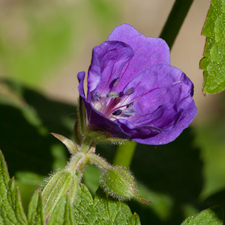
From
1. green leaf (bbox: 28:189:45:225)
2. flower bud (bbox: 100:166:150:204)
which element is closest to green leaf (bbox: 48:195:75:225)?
green leaf (bbox: 28:189:45:225)

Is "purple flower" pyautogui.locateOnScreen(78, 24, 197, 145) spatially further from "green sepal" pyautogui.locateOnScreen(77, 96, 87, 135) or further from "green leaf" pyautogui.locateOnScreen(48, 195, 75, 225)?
"green leaf" pyautogui.locateOnScreen(48, 195, 75, 225)

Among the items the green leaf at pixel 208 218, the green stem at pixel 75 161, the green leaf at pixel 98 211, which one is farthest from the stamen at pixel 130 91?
the green leaf at pixel 208 218

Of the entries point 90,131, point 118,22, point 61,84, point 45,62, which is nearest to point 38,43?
point 45,62

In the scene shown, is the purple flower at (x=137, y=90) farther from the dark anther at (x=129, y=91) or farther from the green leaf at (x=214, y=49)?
the green leaf at (x=214, y=49)

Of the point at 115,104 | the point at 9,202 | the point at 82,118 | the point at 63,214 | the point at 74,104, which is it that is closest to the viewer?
the point at 63,214

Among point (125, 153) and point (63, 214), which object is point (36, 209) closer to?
point (63, 214)

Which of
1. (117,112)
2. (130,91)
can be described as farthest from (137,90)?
(117,112)
